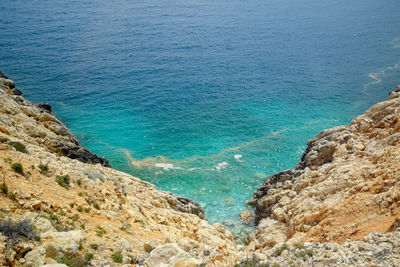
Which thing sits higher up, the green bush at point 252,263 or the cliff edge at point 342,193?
the cliff edge at point 342,193

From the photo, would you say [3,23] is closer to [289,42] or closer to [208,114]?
[208,114]

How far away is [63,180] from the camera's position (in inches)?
672

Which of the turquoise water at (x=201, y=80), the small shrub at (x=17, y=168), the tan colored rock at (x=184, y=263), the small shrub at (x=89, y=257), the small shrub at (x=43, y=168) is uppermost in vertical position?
the turquoise water at (x=201, y=80)

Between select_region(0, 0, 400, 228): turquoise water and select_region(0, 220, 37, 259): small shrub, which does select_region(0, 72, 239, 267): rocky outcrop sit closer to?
select_region(0, 220, 37, 259): small shrub

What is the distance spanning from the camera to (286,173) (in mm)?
30438

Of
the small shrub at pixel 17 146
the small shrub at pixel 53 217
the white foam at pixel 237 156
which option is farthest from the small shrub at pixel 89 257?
the white foam at pixel 237 156

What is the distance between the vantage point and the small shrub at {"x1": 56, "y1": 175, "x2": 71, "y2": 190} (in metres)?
16.7

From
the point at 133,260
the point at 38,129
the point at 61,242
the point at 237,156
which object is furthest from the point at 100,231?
the point at 237,156

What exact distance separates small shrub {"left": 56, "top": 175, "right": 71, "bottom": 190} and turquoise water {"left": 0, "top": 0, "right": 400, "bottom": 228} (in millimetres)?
16787

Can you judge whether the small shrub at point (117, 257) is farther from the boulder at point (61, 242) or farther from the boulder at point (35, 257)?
the boulder at point (35, 257)

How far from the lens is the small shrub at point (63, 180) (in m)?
16.7

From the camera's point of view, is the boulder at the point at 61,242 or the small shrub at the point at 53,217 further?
the small shrub at the point at 53,217

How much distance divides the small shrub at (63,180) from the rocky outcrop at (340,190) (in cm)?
1315

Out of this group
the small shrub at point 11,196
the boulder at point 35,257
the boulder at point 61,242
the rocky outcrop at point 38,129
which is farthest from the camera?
the rocky outcrop at point 38,129
